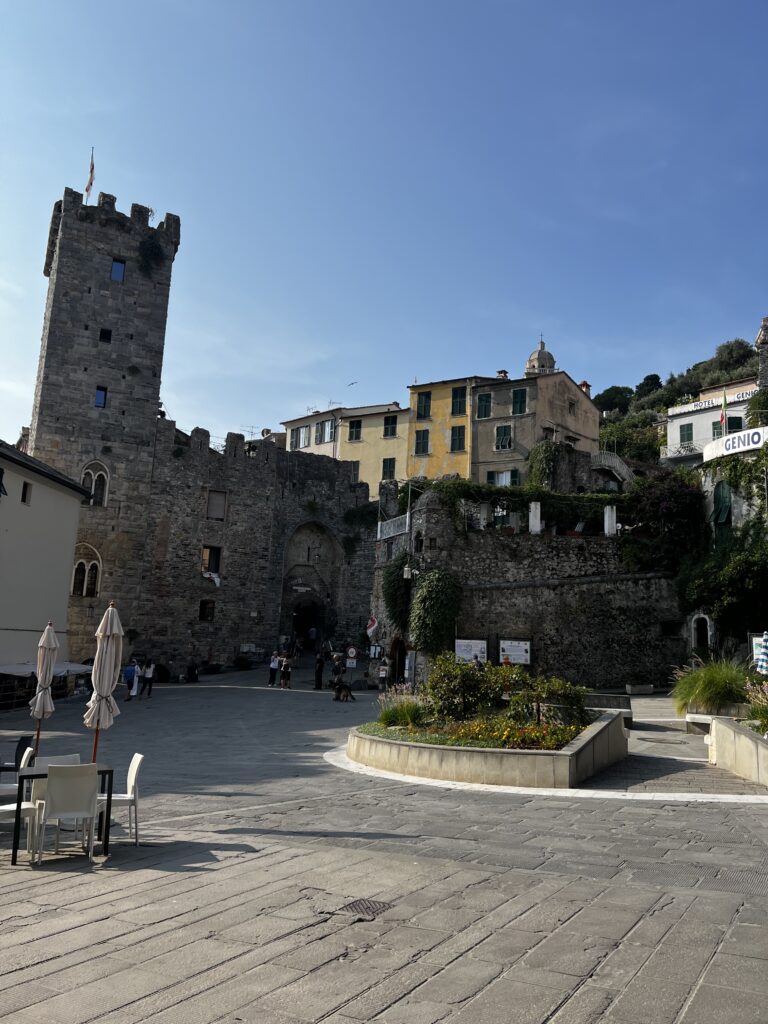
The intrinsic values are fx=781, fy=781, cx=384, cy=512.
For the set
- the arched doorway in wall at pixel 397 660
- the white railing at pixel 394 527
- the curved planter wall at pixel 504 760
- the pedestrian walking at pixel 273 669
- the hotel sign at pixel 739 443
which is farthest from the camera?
the white railing at pixel 394 527

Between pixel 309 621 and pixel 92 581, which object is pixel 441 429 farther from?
pixel 92 581

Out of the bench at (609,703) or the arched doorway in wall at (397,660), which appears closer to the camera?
the bench at (609,703)

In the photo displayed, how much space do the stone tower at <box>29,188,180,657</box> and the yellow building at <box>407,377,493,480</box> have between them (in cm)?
1476

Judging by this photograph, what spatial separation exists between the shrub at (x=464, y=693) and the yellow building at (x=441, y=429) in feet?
97.0

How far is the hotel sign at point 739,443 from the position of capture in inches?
1054

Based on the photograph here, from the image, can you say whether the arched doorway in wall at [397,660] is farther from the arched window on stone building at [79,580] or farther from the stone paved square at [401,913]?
the stone paved square at [401,913]

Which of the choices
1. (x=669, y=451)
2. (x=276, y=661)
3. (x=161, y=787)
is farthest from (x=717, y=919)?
(x=669, y=451)

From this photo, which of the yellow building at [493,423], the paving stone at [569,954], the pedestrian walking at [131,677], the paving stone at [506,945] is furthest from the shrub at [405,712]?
the yellow building at [493,423]

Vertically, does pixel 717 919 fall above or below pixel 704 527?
below

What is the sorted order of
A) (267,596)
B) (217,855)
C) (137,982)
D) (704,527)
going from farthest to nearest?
(267,596) < (704,527) < (217,855) < (137,982)

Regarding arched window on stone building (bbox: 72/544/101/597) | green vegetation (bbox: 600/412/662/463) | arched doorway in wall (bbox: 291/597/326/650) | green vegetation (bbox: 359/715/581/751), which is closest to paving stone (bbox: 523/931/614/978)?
green vegetation (bbox: 359/715/581/751)

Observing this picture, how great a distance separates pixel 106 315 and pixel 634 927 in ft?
127

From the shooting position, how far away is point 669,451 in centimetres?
5162

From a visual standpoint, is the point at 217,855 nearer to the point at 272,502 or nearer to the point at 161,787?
the point at 161,787
